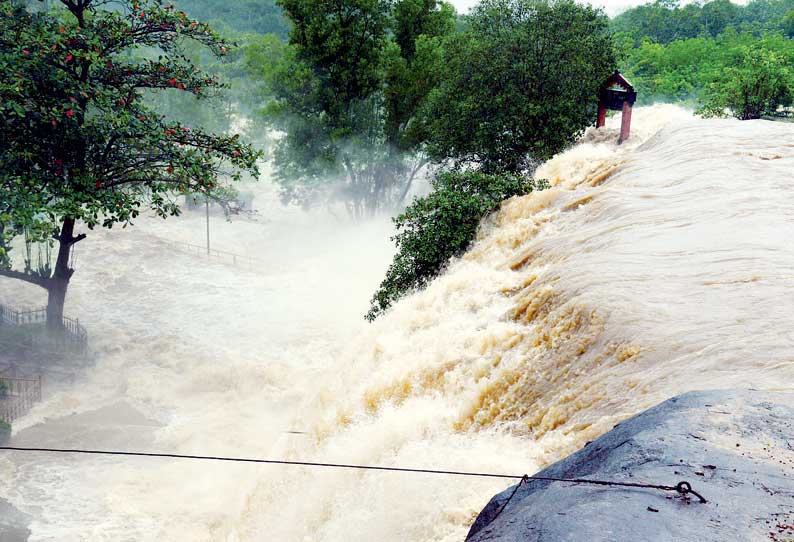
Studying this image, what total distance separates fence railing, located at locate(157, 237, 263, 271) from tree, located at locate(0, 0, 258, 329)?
11.8 m

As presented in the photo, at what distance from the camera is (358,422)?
9.62 meters

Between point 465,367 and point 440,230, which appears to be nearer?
point 465,367

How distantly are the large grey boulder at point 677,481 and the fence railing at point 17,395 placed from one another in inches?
551

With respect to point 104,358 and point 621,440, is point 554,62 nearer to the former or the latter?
point 104,358

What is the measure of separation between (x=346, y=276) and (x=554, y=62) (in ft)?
40.4

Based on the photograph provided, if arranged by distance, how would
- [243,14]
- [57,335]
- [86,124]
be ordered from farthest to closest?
[243,14]
[57,335]
[86,124]

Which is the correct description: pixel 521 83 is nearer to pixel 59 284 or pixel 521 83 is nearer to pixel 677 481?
pixel 59 284

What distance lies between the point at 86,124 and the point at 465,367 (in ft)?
37.6

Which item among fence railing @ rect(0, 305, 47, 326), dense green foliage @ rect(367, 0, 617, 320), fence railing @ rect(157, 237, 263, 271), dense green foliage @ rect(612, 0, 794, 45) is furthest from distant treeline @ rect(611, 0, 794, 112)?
fence railing @ rect(0, 305, 47, 326)

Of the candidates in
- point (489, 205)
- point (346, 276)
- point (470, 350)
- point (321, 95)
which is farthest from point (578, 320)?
point (321, 95)

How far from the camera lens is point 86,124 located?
16125mm

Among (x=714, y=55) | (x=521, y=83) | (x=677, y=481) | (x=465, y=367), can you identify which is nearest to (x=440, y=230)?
(x=465, y=367)

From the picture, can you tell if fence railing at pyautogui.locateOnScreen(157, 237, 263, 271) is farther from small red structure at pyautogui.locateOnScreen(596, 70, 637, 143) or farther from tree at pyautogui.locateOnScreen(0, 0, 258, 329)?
small red structure at pyautogui.locateOnScreen(596, 70, 637, 143)

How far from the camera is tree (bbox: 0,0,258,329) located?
15.6m
